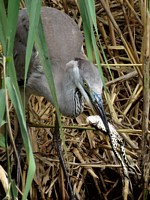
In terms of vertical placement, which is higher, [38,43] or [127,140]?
[38,43]

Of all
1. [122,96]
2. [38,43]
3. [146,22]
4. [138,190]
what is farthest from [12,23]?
[122,96]

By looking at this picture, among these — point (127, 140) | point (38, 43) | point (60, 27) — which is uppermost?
point (38, 43)

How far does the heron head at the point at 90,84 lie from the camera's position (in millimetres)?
2625

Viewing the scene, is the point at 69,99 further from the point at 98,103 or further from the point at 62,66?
the point at 98,103

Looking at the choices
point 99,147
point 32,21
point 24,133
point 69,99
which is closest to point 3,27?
point 32,21

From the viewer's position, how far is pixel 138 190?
313 cm

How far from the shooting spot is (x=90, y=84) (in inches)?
105

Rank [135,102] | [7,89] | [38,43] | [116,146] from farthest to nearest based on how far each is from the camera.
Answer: [135,102], [116,146], [38,43], [7,89]

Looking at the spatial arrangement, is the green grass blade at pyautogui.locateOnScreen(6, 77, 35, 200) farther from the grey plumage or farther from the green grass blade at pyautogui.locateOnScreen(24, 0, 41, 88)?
the grey plumage

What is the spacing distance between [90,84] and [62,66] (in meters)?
0.37

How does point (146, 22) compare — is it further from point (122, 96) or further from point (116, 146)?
point (122, 96)

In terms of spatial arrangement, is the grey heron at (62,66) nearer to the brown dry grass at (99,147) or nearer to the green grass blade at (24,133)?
the brown dry grass at (99,147)

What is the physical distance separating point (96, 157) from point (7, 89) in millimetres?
1368

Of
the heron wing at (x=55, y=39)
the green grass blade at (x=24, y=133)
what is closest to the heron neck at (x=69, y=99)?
the heron wing at (x=55, y=39)
